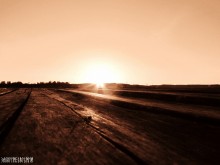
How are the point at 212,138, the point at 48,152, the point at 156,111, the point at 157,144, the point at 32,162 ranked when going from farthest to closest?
the point at 156,111 < the point at 212,138 < the point at 157,144 < the point at 48,152 < the point at 32,162

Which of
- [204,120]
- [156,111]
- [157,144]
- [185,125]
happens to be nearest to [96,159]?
[157,144]

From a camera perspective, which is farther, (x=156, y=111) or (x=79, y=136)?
(x=156, y=111)

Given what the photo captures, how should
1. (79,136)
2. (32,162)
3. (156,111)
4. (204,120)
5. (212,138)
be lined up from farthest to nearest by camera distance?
(156,111)
(204,120)
(212,138)
(79,136)
(32,162)

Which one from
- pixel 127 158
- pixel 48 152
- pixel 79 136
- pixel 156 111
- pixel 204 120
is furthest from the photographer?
pixel 156 111

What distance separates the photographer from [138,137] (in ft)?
9.75

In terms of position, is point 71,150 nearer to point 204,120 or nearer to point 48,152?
point 48,152

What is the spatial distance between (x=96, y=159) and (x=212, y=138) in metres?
1.98

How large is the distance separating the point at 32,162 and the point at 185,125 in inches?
117

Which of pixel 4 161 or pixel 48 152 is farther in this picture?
pixel 48 152

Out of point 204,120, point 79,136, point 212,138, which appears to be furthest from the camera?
point 204,120

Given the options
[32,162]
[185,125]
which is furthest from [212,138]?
[32,162]

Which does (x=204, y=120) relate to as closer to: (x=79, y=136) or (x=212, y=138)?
(x=212, y=138)

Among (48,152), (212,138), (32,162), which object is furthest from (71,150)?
(212,138)

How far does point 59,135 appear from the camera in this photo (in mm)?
2947
